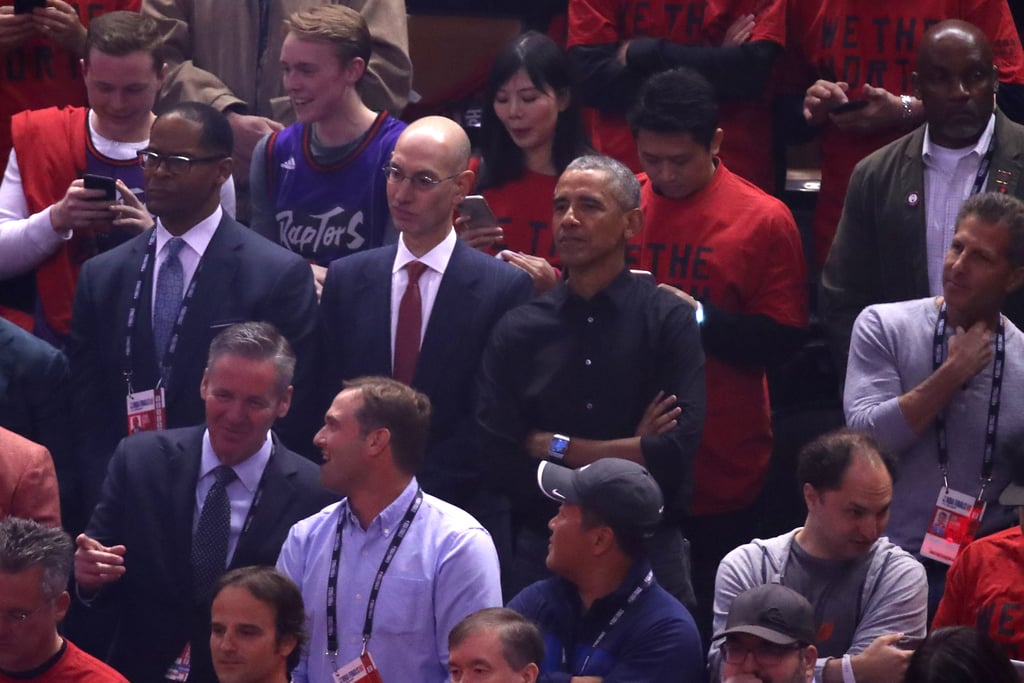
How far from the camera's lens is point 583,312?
623 centimetres

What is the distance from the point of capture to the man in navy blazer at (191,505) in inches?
236

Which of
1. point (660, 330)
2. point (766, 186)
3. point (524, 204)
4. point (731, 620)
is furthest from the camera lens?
point (766, 186)

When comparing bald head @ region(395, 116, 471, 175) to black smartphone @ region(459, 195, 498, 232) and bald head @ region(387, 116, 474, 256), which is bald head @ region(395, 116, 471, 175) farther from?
black smartphone @ region(459, 195, 498, 232)

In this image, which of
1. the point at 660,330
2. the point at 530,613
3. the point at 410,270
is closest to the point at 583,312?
the point at 660,330

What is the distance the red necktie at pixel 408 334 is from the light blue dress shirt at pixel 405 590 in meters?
0.76

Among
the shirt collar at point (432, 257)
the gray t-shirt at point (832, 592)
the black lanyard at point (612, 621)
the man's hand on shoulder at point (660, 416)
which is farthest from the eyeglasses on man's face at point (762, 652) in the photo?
the shirt collar at point (432, 257)

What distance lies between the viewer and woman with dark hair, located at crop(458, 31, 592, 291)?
723cm

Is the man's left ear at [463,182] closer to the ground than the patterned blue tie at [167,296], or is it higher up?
higher up

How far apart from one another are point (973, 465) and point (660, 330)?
3.70 feet

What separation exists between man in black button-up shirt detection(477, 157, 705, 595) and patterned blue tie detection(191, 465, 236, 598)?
86 centimetres

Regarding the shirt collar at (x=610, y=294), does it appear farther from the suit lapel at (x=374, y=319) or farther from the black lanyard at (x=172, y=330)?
the black lanyard at (x=172, y=330)

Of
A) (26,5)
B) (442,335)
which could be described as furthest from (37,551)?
(26,5)

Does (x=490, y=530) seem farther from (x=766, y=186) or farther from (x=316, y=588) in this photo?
(x=766, y=186)

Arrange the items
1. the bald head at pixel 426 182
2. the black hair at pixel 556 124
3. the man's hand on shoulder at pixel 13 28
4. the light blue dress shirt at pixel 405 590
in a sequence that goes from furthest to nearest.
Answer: the man's hand on shoulder at pixel 13 28 → the black hair at pixel 556 124 → the bald head at pixel 426 182 → the light blue dress shirt at pixel 405 590
